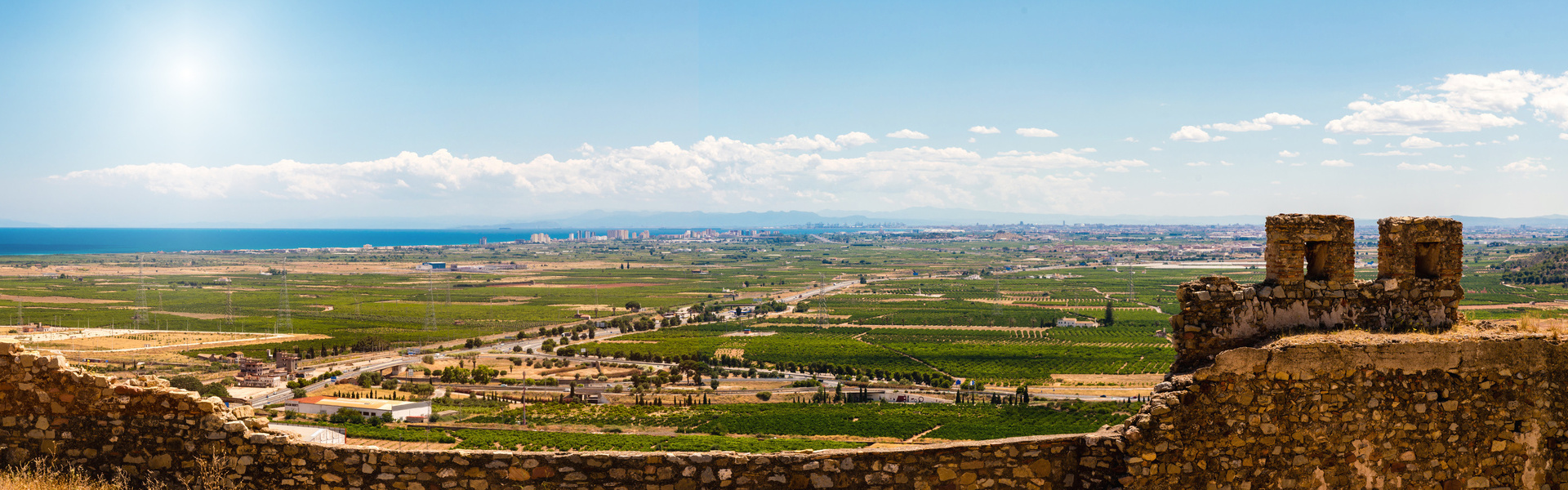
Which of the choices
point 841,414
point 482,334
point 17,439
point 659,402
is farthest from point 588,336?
point 17,439

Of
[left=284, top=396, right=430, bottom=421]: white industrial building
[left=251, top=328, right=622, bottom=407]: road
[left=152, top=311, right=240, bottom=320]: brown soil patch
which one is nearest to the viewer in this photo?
[left=284, top=396, right=430, bottom=421]: white industrial building

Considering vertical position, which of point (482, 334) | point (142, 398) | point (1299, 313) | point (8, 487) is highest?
point (1299, 313)

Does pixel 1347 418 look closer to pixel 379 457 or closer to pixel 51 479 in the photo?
pixel 379 457

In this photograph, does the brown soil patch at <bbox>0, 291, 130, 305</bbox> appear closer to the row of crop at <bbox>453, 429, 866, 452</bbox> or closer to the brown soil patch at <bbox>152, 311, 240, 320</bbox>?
the brown soil patch at <bbox>152, 311, 240, 320</bbox>

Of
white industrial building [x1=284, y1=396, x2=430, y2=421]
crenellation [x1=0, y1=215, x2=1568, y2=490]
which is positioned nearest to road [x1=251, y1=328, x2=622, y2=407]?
white industrial building [x1=284, y1=396, x2=430, y2=421]

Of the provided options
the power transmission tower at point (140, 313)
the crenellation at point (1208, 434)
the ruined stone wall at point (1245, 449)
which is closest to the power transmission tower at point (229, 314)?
the power transmission tower at point (140, 313)

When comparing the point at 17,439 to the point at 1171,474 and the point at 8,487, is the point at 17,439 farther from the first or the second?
the point at 1171,474

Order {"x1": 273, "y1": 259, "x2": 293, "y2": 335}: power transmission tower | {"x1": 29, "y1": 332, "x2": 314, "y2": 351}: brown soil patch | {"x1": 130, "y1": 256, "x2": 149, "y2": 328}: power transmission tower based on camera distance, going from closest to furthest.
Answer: {"x1": 29, "y1": 332, "x2": 314, "y2": 351}: brown soil patch
{"x1": 130, "y1": 256, "x2": 149, "y2": 328}: power transmission tower
{"x1": 273, "y1": 259, "x2": 293, "y2": 335}: power transmission tower

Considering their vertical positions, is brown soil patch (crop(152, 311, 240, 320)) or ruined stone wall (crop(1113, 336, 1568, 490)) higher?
ruined stone wall (crop(1113, 336, 1568, 490))
